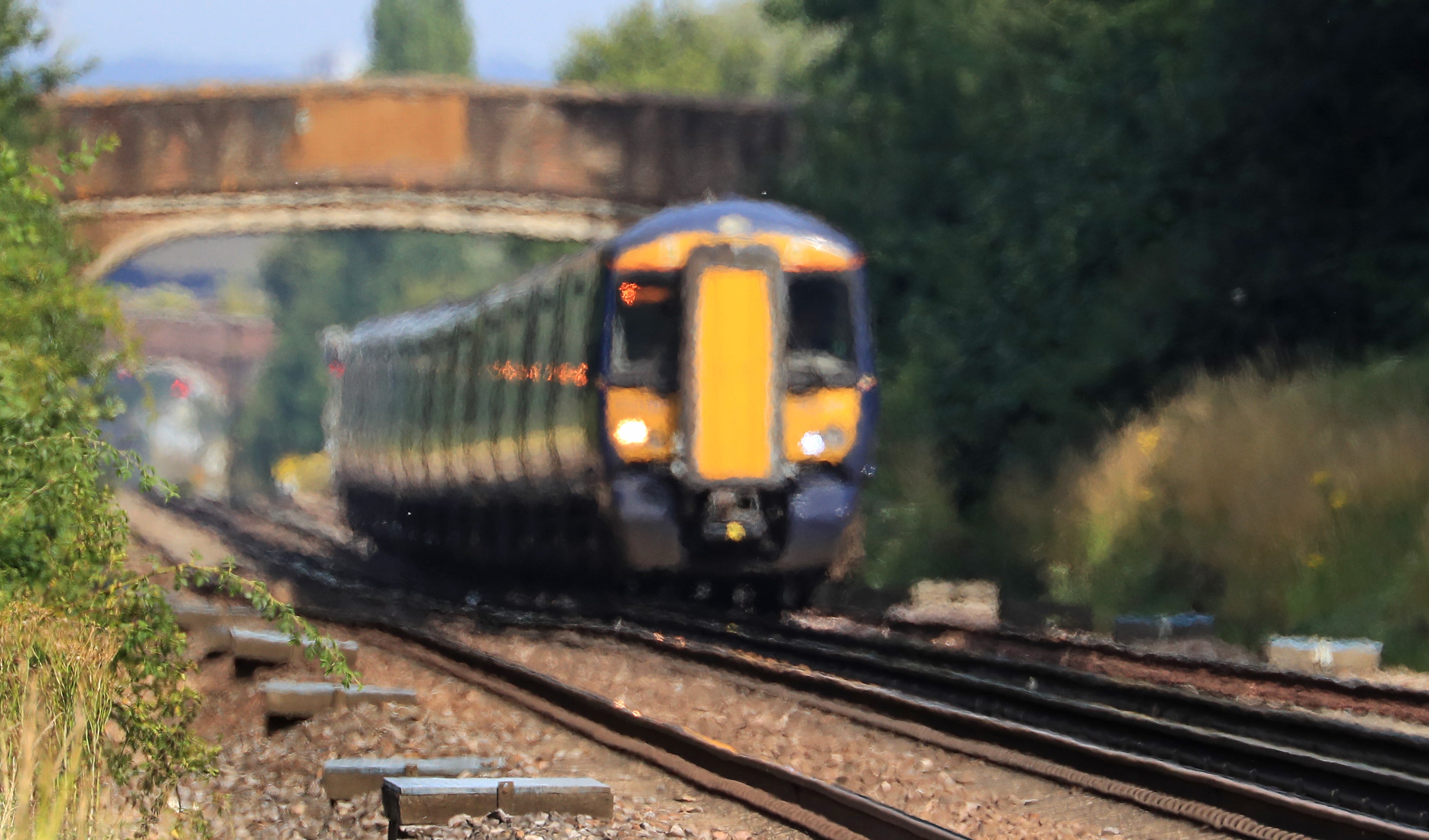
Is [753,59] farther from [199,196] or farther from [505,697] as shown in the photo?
[505,697]

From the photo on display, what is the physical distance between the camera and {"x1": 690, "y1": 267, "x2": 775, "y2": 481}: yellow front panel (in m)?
14.5

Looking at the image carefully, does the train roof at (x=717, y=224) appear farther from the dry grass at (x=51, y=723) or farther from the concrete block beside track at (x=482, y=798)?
the concrete block beside track at (x=482, y=798)

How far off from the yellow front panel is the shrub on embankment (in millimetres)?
3307

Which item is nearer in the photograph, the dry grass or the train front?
the dry grass

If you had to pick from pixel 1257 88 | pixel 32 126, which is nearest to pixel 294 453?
pixel 32 126

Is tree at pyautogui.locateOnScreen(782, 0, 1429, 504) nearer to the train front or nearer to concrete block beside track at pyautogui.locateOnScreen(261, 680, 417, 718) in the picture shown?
the train front

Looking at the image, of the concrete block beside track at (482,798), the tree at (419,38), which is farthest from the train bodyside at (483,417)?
the tree at (419,38)

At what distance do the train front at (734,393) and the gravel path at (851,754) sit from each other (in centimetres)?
179

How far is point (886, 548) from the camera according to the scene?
20734 millimetres

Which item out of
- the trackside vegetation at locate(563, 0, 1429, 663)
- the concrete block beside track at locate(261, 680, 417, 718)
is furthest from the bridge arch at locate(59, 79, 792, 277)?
the concrete block beside track at locate(261, 680, 417, 718)

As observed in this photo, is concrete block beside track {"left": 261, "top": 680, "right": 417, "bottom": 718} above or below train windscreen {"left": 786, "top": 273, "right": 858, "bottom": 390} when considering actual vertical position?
below

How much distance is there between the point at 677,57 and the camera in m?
55.7

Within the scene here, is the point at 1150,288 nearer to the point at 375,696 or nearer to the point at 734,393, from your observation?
the point at 734,393

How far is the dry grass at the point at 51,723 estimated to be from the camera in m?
6.15
